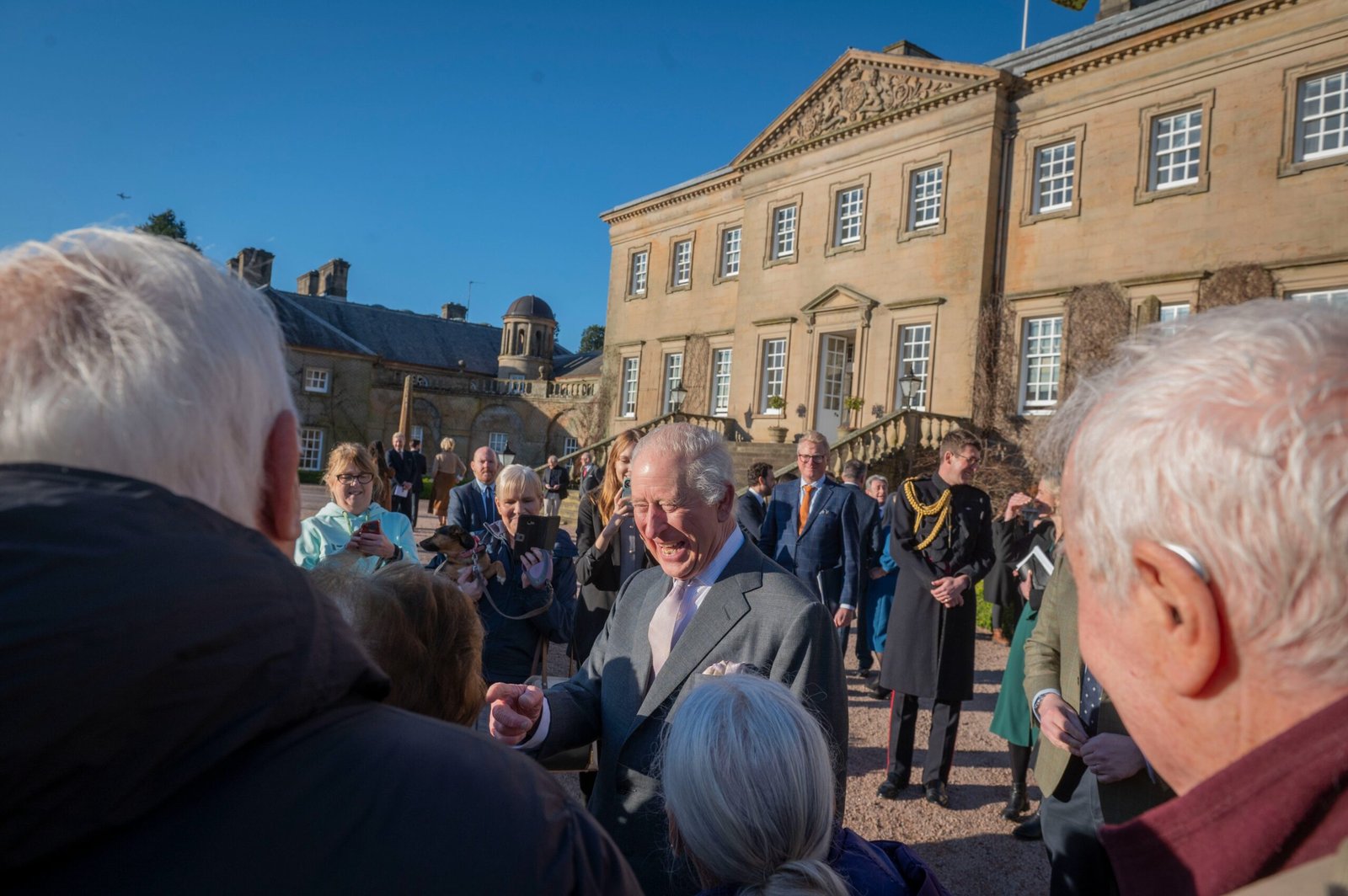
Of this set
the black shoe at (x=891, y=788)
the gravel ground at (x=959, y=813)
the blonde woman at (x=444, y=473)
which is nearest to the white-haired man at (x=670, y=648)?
the gravel ground at (x=959, y=813)

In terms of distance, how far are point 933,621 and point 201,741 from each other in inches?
222

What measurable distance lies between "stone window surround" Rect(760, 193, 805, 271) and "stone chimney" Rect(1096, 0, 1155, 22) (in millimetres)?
8046

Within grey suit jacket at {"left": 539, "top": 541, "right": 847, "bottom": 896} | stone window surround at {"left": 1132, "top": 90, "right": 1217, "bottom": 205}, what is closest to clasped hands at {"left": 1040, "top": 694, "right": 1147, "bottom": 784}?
grey suit jacket at {"left": 539, "top": 541, "right": 847, "bottom": 896}

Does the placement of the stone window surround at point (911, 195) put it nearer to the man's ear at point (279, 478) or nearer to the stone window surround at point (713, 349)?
the stone window surround at point (713, 349)

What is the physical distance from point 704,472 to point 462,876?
2392 millimetres

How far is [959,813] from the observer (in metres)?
5.59

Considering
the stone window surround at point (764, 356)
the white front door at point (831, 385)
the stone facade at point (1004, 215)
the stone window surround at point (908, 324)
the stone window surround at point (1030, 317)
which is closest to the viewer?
the stone facade at point (1004, 215)

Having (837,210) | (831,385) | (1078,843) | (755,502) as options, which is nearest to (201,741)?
(1078,843)

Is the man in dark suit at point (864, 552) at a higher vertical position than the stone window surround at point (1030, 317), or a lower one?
lower

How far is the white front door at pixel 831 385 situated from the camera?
75.2ft

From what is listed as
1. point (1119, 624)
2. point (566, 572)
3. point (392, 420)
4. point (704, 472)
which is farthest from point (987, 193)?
point (392, 420)

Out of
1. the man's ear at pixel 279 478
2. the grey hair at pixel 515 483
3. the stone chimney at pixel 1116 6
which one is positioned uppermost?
the stone chimney at pixel 1116 6

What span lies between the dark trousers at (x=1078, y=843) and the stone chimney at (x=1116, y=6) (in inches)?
852

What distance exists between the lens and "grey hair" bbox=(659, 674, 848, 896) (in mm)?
1837
